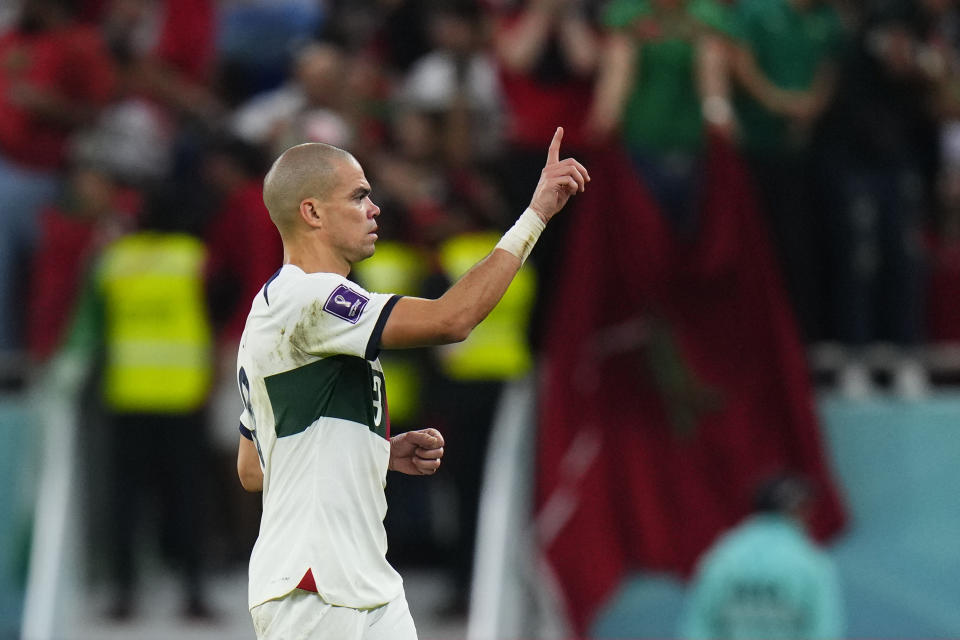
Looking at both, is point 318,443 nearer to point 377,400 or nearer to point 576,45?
point 377,400

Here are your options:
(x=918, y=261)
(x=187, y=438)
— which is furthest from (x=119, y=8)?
(x=918, y=261)

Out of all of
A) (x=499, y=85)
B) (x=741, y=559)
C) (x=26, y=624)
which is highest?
(x=499, y=85)

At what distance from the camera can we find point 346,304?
392 cm

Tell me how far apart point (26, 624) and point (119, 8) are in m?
4.00

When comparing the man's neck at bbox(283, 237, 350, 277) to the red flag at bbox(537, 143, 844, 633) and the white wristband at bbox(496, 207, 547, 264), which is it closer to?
the white wristband at bbox(496, 207, 547, 264)

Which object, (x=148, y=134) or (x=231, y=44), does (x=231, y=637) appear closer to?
(x=148, y=134)

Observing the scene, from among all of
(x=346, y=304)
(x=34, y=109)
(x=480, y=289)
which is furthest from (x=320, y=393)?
(x=34, y=109)

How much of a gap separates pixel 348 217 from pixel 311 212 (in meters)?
0.09

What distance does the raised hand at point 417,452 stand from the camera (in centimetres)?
425

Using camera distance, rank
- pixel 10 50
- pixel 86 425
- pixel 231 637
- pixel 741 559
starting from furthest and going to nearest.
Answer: pixel 10 50
pixel 86 425
pixel 231 637
pixel 741 559

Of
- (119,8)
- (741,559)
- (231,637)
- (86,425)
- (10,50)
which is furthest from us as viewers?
(119,8)

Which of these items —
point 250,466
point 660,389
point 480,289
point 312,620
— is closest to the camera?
point 480,289

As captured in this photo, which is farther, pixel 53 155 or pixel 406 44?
Answer: pixel 406 44

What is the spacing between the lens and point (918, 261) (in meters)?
8.88
